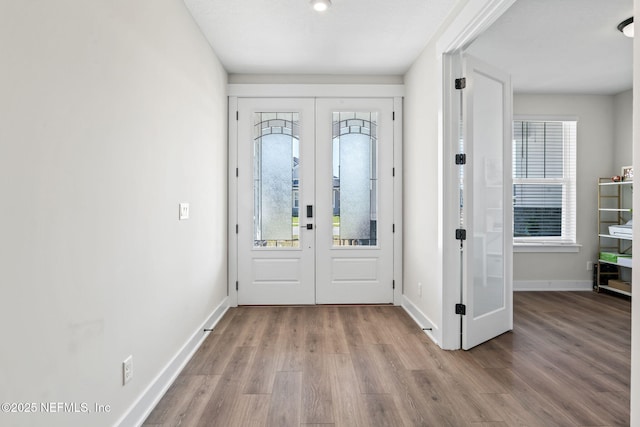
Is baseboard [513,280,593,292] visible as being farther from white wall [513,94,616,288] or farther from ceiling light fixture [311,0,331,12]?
ceiling light fixture [311,0,331,12]

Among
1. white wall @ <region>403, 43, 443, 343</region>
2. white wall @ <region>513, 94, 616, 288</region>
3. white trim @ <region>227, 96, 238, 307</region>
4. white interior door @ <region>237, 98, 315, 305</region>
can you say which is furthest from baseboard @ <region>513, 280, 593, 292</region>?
white trim @ <region>227, 96, 238, 307</region>

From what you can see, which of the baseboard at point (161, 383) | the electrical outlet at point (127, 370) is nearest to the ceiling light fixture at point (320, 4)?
the electrical outlet at point (127, 370)

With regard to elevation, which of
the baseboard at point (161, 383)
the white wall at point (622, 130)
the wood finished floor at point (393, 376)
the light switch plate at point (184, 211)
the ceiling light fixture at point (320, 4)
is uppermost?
the ceiling light fixture at point (320, 4)

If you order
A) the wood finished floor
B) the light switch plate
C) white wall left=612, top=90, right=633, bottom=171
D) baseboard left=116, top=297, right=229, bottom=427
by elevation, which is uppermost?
white wall left=612, top=90, right=633, bottom=171

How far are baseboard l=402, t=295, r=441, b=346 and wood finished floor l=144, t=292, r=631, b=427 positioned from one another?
7 centimetres

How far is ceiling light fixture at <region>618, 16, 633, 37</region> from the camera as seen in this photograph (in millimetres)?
2754

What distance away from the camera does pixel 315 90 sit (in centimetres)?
386

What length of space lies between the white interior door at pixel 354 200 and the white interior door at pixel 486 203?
1187 millimetres

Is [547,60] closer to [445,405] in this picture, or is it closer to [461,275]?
[461,275]

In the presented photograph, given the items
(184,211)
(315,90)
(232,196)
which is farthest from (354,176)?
(184,211)

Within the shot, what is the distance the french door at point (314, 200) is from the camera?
3.88m

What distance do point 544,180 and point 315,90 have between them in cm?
331

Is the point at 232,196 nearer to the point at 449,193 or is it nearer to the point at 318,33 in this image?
the point at 318,33

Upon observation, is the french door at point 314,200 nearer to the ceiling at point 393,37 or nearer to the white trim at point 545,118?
the ceiling at point 393,37
